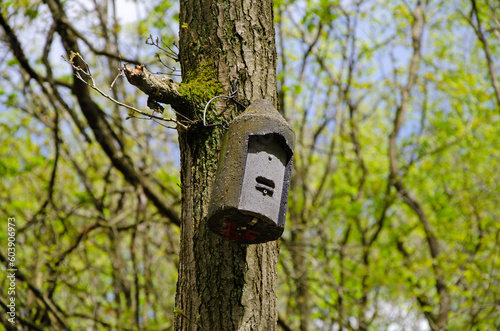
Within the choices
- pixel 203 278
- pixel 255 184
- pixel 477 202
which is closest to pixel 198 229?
pixel 203 278

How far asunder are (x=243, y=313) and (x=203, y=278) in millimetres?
211

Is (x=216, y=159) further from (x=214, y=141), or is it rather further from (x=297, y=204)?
(x=297, y=204)

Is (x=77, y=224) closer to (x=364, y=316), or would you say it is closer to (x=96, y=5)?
(x=96, y=5)

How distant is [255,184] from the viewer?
1839 mm

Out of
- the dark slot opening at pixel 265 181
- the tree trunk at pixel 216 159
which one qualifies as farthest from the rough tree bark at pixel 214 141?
the dark slot opening at pixel 265 181

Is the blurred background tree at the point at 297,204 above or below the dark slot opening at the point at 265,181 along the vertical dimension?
above

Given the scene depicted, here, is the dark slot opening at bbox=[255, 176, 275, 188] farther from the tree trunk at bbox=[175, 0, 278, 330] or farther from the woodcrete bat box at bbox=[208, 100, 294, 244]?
the tree trunk at bbox=[175, 0, 278, 330]

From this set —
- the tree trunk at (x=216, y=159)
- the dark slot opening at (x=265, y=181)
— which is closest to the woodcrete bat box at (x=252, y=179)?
the dark slot opening at (x=265, y=181)

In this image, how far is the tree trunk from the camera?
73.2 inches

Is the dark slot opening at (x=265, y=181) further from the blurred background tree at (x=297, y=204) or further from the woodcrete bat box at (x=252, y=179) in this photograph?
the blurred background tree at (x=297, y=204)

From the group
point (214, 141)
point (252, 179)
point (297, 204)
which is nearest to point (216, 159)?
point (214, 141)

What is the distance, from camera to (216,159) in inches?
79.1

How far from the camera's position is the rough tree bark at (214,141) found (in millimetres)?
1857

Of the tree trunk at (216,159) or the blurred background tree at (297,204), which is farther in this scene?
the blurred background tree at (297,204)
